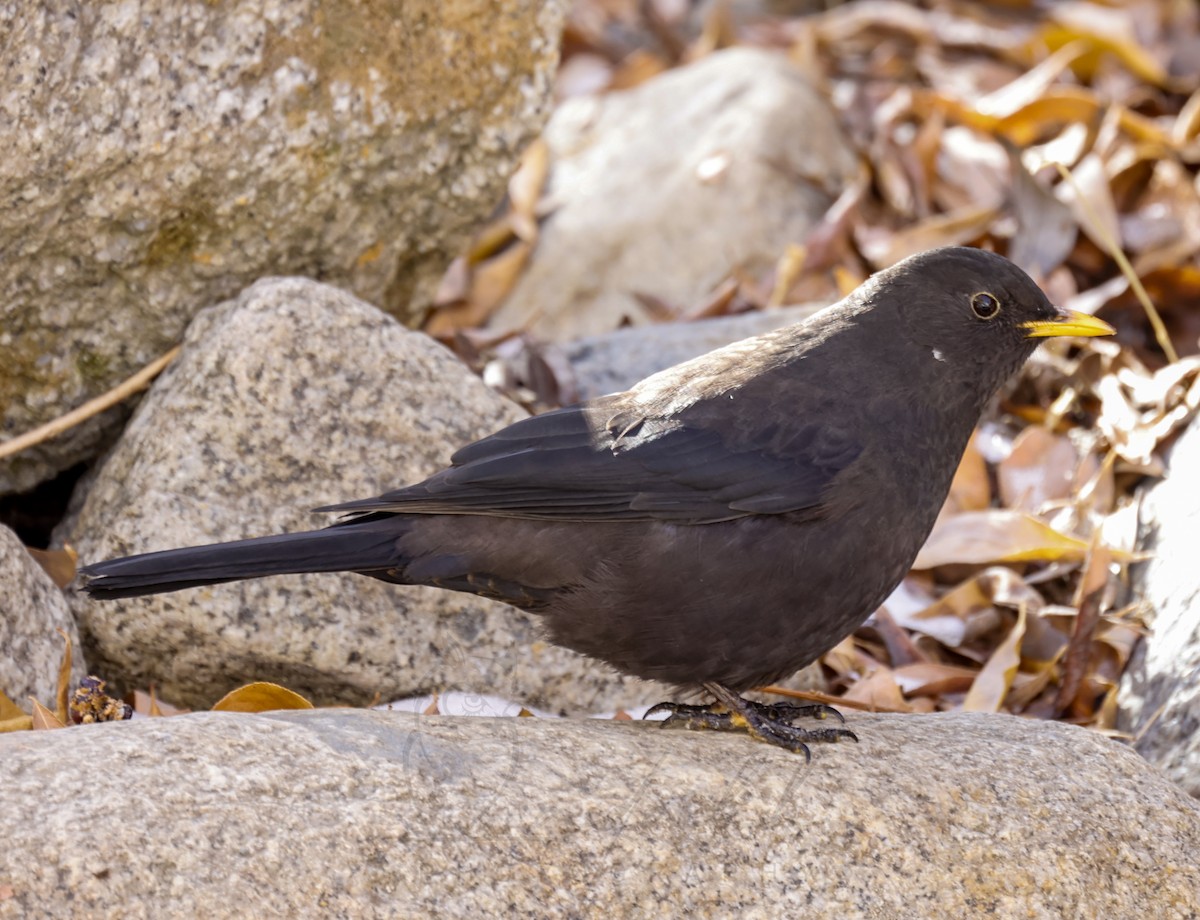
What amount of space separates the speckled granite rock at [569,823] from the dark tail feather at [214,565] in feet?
1.26

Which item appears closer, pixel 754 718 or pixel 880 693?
pixel 754 718

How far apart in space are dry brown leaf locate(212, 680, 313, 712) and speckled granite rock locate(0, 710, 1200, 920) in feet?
1.28

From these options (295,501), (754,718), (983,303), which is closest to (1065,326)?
(983,303)

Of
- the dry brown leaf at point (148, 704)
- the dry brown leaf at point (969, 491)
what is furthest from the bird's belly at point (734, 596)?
Result: the dry brown leaf at point (969, 491)

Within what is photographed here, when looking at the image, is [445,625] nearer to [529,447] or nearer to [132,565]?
[529,447]

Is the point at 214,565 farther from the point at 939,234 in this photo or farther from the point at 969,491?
the point at 939,234

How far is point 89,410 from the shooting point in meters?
3.78

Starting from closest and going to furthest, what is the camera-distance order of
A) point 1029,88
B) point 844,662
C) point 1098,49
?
point 844,662 → point 1029,88 → point 1098,49

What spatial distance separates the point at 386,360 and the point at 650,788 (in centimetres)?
148

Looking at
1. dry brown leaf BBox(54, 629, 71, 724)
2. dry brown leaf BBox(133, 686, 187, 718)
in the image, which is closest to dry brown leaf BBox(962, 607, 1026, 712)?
dry brown leaf BBox(133, 686, 187, 718)

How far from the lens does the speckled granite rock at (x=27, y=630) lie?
123 inches

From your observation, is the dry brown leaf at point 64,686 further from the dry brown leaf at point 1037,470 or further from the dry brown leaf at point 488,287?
the dry brown leaf at point 1037,470

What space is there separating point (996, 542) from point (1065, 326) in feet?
2.96

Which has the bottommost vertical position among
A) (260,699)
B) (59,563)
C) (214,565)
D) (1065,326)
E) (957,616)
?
(957,616)
